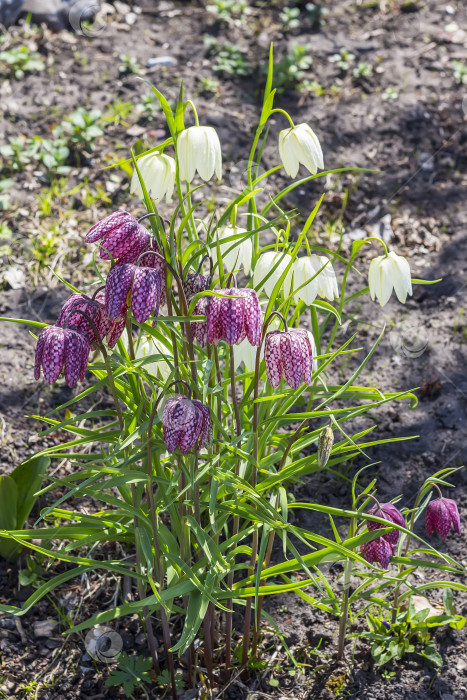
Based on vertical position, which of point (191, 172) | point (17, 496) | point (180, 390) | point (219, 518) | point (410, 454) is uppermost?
point (191, 172)

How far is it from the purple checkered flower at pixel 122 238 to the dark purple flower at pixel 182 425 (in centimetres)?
28

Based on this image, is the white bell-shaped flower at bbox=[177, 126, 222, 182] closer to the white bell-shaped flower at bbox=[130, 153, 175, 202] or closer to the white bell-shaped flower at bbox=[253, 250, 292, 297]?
the white bell-shaped flower at bbox=[130, 153, 175, 202]

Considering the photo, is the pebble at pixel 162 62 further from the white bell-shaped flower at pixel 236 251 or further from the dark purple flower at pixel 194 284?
the dark purple flower at pixel 194 284

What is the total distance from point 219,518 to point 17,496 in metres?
0.65

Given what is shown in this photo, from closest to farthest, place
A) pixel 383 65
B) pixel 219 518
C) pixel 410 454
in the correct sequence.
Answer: pixel 219 518, pixel 410 454, pixel 383 65

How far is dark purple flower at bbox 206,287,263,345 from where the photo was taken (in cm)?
131

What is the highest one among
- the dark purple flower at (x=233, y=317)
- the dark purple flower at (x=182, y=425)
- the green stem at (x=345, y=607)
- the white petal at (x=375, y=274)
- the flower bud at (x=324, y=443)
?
the dark purple flower at (x=233, y=317)

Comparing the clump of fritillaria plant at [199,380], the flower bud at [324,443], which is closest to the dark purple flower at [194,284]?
the clump of fritillaria plant at [199,380]

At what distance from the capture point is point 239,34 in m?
3.89

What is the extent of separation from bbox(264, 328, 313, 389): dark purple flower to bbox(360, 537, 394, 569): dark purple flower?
1.44 ft

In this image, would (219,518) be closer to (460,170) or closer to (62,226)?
(62,226)

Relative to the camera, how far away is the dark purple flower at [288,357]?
137cm

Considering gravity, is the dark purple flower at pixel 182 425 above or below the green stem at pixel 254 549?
above

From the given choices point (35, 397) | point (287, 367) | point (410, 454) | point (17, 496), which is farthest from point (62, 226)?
point (287, 367)
